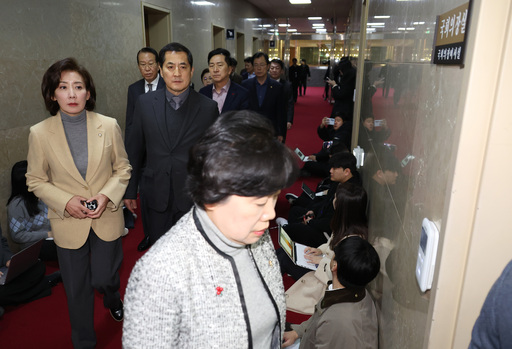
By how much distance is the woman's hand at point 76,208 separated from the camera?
212 centimetres

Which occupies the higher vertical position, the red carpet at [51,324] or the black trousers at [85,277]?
the black trousers at [85,277]

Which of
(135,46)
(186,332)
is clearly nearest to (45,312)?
(186,332)

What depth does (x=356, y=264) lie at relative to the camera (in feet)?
5.90

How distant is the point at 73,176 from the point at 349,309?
1.60 meters

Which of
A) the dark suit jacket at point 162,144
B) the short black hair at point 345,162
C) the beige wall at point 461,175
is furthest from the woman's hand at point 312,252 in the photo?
the beige wall at point 461,175

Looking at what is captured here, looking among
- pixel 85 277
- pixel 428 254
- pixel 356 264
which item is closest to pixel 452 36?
pixel 428 254

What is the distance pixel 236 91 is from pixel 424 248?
3127mm

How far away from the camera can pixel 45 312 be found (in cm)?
Answer: 281

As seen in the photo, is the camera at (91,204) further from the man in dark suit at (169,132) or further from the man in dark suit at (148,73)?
the man in dark suit at (148,73)

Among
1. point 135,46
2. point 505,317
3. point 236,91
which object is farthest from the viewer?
point 135,46

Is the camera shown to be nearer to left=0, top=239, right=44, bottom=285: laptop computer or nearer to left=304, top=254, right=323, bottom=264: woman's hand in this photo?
left=0, top=239, right=44, bottom=285: laptop computer

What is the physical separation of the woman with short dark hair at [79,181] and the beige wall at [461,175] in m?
1.69

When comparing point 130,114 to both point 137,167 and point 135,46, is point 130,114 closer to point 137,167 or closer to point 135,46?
point 137,167

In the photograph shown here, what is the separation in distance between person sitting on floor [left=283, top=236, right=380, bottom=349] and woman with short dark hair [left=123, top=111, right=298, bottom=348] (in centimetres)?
83
